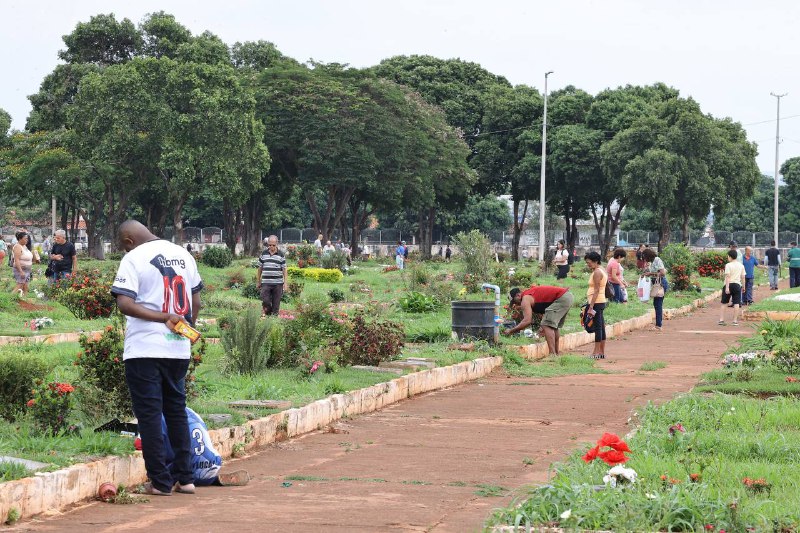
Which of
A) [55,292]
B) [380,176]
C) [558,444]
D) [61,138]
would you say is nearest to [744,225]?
[380,176]

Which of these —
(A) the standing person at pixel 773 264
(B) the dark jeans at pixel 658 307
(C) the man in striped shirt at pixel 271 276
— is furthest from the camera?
(A) the standing person at pixel 773 264

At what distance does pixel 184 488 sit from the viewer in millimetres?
7180

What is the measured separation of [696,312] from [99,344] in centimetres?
2408

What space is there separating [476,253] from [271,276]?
432 inches

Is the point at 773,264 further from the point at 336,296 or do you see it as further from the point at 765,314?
the point at 336,296

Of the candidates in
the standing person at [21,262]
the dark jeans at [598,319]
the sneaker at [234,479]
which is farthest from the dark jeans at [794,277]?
the sneaker at [234,479]

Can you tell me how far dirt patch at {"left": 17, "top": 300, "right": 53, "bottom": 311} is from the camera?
1980 cm

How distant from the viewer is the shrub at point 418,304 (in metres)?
22.6

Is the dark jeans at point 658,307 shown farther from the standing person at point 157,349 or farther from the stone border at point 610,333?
the standing person at point 157,349

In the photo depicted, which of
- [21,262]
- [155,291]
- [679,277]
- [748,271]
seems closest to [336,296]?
[21,262]

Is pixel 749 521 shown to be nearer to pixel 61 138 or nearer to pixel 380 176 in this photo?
pixel 61 138

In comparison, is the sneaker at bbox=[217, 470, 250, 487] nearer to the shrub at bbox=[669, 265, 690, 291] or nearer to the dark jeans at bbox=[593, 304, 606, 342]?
the dark jeans at bbox=[593, 304, 606, 342]

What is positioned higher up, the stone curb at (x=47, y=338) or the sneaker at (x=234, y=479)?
the stone curb at (x=47, y=338)

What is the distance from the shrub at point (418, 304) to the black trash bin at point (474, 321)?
594 centimetres
